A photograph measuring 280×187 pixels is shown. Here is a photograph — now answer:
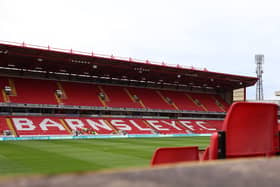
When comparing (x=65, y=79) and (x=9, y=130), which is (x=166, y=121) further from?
(x=9, y=130)

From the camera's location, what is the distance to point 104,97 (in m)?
41.0

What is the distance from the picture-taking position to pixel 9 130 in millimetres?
29500

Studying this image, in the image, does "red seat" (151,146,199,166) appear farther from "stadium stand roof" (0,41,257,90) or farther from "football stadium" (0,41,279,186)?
"stadium stand roof" (0,41,257,90)

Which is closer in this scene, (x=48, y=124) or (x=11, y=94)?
(x=48, y=124)

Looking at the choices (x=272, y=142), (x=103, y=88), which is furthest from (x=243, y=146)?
(x=103, y=88)

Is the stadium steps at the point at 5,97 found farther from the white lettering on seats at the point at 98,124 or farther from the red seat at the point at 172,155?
the red seat at the point at 172,155

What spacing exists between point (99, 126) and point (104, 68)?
25.4ft

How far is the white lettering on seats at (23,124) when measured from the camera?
30612 mm

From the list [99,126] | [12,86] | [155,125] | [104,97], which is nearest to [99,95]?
[104,97]

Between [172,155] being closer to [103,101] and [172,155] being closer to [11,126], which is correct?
[11,126]

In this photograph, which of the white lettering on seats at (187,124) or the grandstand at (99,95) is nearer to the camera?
the grandstand at (99,95)

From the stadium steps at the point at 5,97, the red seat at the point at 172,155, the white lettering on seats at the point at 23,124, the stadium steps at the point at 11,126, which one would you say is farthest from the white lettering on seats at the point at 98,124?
the red seat at the point at 172,155

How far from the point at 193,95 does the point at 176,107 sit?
7200mm

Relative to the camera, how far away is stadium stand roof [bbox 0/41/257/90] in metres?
32.9
